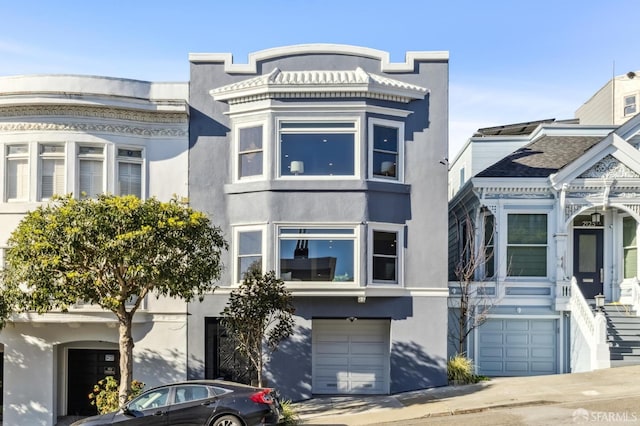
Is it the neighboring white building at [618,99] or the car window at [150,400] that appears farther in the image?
the neighboring white building at [618,99]

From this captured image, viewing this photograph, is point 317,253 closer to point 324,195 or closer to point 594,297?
point 324,195

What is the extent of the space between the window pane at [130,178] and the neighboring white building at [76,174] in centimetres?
3

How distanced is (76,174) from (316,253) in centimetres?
651

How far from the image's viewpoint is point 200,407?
44.8 ft

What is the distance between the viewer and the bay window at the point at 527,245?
21.1 meters

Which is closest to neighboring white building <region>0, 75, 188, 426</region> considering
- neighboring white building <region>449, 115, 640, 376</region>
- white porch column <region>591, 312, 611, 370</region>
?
neighboring white building <region>449, 115, 640, 376</region>

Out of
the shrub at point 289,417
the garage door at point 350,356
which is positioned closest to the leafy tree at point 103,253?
the shrub at point 289,417

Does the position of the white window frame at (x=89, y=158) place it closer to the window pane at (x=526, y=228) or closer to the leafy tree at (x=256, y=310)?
the leafy tree at (x=256, y=310)

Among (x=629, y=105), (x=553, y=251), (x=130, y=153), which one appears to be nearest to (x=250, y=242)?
(x=130, y=153)

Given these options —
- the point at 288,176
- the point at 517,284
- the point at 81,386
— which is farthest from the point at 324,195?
the point at 81,386

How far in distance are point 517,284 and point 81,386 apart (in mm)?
12467

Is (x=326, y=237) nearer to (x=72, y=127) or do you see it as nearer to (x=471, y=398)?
→ (x=471, y=398)

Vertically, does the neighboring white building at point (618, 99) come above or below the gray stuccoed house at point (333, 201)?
above

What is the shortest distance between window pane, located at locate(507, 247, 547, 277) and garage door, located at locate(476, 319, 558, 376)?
4.49ft
